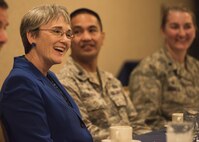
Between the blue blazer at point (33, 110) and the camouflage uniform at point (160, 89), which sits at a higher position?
the blue blazer at point (33, 110)

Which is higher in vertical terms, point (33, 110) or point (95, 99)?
point (33, 110)

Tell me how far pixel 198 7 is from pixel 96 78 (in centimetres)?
245

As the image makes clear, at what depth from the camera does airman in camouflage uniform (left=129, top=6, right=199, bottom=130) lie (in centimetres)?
269

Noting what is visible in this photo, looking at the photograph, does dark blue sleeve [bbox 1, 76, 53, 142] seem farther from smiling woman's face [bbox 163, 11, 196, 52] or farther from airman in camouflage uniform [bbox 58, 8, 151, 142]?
smiling woman's face [bbox 163, 11, 196, 52]

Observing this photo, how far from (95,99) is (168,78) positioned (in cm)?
69

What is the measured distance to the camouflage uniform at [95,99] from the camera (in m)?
2.23

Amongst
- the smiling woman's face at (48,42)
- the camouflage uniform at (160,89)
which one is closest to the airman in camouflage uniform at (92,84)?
the camouflage uniform at (160,89)

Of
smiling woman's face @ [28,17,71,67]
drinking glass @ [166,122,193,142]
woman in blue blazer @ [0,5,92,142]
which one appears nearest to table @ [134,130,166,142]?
A: woman in blue blazer @ [0,5,92,142]

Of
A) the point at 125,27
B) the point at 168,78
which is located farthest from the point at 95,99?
the point at 125,27

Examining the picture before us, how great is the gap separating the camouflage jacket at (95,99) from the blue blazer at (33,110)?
0.49m

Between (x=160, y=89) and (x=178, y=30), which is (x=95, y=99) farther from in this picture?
(x=178, y=30)

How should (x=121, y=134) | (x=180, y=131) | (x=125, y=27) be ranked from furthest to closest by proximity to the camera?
1. (x=125, y=27)
2. (x=121, y=134)
3. (x=180, y=131)

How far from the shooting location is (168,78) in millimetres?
2766

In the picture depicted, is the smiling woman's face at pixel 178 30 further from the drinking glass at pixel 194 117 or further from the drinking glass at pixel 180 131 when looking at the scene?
the drinking glass at pixel 180 131
